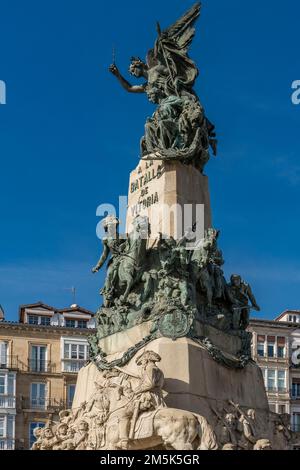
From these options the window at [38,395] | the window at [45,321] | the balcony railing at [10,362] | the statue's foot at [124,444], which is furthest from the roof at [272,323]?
the statue's foot at [124,444]

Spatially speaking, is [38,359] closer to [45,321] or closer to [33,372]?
[33,372]

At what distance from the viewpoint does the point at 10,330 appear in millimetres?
73688

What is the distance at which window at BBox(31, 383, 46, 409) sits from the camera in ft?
239

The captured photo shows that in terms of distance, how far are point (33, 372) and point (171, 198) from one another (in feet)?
135

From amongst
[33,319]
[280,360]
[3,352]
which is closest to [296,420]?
[280,360]

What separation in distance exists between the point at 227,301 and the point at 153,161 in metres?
4.98

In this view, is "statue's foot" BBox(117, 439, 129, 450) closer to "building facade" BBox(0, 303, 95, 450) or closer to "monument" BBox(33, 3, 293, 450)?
"monument" BBox(33, 3, 293, 450)

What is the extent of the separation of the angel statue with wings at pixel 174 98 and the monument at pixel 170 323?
0.14 ft

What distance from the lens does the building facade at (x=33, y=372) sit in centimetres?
7225

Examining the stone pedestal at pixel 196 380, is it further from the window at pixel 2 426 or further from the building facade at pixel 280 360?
the building facade at pixel 280 360
